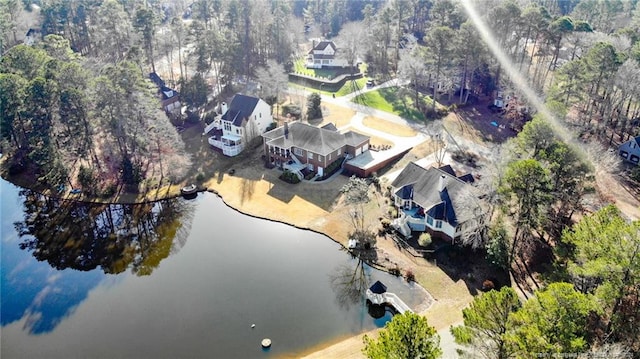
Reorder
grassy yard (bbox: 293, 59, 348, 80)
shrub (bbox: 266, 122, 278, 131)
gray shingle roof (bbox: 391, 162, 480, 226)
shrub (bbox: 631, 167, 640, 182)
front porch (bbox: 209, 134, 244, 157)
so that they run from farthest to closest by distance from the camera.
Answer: grassy yard (bbox: 293, 59, 348, 80) → shrub (bbox: 266, 122, 278, 131) → front porch (bbox: 209, 134, 244, 157) → shrub (bbox: 631, 167, 640, 182) → gray shingle roof (bbox: 391, 162, 480, 226)

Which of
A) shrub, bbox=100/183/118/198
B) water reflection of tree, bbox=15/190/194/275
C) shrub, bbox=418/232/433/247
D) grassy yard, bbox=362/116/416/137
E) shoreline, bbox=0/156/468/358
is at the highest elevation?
grassy yard, bbox=362/116/416/137

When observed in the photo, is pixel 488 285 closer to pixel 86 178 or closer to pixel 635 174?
pixel 635 174

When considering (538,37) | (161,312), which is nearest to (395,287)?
(161,312)


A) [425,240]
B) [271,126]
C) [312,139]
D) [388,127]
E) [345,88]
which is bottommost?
[425,240]

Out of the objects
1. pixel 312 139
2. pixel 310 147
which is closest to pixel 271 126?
pixel 312 139

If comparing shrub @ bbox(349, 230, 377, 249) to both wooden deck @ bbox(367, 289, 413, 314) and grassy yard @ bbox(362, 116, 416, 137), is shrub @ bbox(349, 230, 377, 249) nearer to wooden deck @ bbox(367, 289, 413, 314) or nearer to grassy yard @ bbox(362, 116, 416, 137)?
wooden deck @ bbox(367, 289, 413, 314)

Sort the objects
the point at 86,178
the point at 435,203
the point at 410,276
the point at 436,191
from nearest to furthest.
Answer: the point at 410,276 → the point at 435,203 → the point at 436,191 → the point at 86,178

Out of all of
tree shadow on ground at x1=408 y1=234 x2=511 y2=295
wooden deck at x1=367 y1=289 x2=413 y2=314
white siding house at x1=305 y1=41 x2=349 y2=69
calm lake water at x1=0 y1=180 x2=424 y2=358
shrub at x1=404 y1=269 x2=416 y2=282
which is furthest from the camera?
white siding house at x1=305 y1=41 x2=349 y2=69

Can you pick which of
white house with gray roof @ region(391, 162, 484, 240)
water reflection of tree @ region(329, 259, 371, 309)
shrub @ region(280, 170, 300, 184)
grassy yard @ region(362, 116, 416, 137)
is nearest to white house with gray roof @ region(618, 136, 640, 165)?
white house with gray roof @ region(391, 162, 484, 240)
